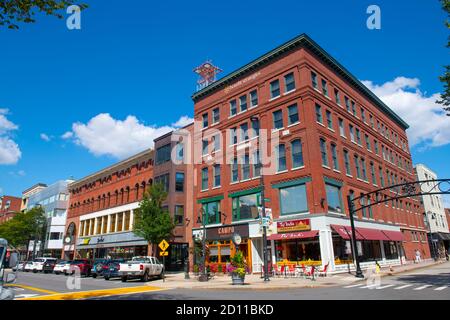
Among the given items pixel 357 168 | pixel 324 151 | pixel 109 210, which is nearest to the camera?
pixel 324 151

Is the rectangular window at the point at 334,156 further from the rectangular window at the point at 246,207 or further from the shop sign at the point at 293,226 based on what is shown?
the rectangular window at the point at 246,207

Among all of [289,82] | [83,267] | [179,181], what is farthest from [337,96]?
[83,267]

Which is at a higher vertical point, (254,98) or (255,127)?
(254,98)

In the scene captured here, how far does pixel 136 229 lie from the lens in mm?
32750

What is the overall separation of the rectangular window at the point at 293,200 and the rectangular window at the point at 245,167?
4.36 metres

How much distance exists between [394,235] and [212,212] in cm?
1947

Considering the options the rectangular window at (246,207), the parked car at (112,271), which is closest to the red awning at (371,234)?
the rectangular window at (246,207)

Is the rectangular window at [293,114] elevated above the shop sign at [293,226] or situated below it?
above

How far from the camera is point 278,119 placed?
29.8 meters

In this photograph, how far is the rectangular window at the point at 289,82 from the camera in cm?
2935

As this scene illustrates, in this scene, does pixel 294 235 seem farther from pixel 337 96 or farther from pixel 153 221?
pixel 337 96

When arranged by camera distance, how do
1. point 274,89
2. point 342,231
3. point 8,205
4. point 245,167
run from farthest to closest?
point 8,205
point 245,167
point 274,89
point 342,231

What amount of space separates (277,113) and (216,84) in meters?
9.35
